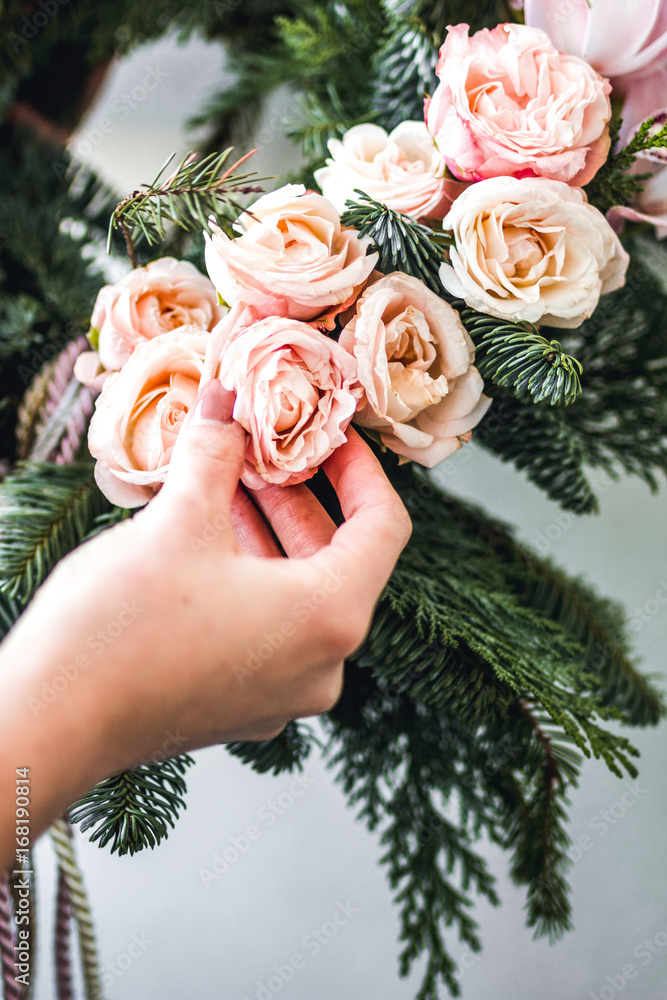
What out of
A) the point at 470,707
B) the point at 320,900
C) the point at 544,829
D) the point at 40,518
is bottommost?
the point at 320,900

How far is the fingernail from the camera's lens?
284 millimetres

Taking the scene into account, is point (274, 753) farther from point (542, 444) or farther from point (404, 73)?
point (404, 73)

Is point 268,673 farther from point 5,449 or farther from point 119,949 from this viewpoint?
point 119,949

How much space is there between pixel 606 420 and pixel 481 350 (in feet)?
0.59

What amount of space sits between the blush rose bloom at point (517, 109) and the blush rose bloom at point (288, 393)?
126mm

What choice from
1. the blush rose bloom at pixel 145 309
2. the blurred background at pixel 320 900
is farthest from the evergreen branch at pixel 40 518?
the blurred background at pixel 320 900

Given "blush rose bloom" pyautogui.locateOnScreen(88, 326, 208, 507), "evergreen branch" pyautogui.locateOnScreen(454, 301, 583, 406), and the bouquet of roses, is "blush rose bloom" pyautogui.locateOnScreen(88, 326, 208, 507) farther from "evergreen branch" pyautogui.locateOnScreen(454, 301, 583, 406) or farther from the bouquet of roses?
"evergreen branch" pyautogui.locateOnScreen(454, 301, 583, 406)

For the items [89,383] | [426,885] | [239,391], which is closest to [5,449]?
[89,383]

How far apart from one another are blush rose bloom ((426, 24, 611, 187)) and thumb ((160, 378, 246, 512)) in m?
0.17

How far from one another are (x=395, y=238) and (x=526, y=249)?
2.5 inches

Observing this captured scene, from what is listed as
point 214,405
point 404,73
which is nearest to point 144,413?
point 214,405

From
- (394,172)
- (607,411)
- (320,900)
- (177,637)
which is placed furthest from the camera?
(320,900)

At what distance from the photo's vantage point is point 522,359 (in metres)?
0.31

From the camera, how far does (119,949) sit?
2.29ft
